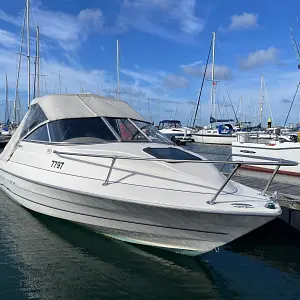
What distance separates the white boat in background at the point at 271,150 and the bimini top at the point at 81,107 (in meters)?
5.34

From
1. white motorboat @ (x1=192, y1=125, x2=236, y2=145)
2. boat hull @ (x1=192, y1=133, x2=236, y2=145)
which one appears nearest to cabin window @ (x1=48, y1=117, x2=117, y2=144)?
boat hull @ (x1=192, y1=133, x2=236, y2=145)

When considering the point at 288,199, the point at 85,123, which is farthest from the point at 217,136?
the point at 85,123

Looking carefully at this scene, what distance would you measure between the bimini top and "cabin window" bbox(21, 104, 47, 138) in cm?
16

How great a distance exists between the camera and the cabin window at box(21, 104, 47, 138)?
843 cm

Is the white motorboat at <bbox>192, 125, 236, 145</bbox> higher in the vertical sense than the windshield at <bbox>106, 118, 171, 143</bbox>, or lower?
lower

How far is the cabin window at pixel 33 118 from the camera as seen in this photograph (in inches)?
332

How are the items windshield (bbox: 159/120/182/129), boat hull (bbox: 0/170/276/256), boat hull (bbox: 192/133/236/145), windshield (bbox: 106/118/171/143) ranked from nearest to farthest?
boat hull (bbox: 0/170/276/256)
windshield (bbox: 106/118/171/143)
boat hull (bbox: 192/133/236/145)
windshield (bbox: 159/120/182/129)

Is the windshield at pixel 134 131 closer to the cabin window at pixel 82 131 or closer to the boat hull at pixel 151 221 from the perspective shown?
the cabin window at pixel 82 131

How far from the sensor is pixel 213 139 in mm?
40844

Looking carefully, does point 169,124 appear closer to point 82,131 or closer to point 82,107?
point 82,107

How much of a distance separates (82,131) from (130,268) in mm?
3156

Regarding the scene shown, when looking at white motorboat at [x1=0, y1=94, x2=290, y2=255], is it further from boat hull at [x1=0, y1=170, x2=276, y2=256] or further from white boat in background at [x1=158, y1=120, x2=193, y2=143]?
white boat in background at [x1=158, y1=120, x2=193, y2=143]

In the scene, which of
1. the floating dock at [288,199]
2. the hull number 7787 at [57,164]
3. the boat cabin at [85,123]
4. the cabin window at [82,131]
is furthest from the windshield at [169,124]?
the hull number 7787 at [57,164]

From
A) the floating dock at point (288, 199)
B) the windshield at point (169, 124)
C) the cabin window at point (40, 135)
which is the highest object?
the windshield at point (169, 124)
